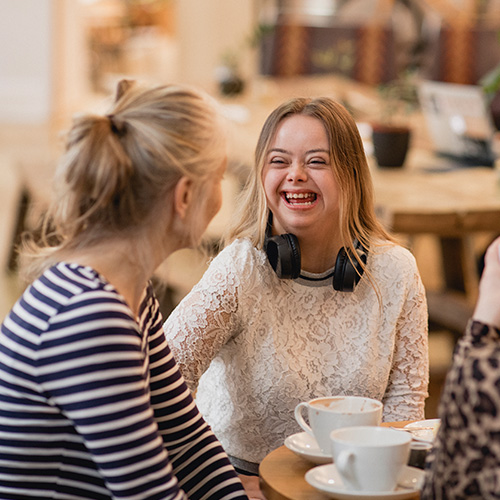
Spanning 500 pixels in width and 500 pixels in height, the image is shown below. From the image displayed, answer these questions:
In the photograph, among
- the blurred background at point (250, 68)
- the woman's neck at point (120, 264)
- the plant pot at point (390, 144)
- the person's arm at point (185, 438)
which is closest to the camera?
the woman's neck at point (120, 264)

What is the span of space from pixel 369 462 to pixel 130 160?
0.49 meters

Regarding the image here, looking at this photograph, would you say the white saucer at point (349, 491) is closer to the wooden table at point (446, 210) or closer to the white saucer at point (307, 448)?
the white saucer at point (307, 448)

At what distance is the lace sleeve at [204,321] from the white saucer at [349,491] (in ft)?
1.49

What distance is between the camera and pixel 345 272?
1485 mm

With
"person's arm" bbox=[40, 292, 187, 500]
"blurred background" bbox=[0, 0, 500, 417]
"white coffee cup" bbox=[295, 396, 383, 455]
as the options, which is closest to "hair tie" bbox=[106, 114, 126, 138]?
"person's arm" bbox=[40, 292, 187, 500]

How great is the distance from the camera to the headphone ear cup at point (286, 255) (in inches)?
58.1

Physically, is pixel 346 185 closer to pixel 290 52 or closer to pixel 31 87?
pixel 290 52

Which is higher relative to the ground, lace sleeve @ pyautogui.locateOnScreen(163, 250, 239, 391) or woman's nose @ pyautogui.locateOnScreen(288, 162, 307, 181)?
woman's nose @ pyautogui.locateOnScreen(288, 162, 307, 181)

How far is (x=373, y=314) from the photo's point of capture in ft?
5.04

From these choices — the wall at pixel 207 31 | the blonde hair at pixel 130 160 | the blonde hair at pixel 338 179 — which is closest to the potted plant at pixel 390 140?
the blonde hair at pixel 338 179

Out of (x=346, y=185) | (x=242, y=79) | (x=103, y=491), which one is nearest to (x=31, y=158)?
(x=242, y=79)

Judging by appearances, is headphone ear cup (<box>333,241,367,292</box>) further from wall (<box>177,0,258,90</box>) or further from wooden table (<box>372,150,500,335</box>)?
wall (<box>177,0,258,90</box>)

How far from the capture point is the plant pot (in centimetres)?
312

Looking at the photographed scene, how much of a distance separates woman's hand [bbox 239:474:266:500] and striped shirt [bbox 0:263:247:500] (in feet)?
0.92
